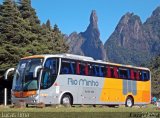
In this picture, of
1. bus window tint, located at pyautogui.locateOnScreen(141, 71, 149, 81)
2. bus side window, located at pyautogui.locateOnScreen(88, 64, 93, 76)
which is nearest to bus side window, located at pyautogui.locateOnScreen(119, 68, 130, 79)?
bus window tint, located at pyautogui.locateOnScreen(141, 71, 149, 81)

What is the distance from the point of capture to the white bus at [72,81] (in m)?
24.2

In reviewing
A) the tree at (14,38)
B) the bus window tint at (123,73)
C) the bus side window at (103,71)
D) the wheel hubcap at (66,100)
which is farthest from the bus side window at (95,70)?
the tree at (14,38)

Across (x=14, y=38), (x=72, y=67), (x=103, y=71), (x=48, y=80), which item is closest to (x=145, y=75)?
(x=103, y=71)

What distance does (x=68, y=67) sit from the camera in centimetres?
2553

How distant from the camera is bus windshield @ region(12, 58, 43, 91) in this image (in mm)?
24125

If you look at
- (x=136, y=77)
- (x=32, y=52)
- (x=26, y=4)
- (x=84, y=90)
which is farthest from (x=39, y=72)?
(x=26, y=4)

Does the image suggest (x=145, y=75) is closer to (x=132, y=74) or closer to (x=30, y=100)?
(x=132, y=74)

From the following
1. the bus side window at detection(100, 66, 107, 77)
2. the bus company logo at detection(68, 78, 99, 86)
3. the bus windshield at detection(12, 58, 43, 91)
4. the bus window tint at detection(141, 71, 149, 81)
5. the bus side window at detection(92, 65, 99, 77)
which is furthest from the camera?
the bus window tint at detection(141, 71, 149, 81)

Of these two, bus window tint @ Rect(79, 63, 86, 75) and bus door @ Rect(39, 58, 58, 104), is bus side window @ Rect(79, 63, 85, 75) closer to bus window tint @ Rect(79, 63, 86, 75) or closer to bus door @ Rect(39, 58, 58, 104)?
bus window tint @ Rect(79, 63, 86, 75)

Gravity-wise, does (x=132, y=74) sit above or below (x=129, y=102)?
above

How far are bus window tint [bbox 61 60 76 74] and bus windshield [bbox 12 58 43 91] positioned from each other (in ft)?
4.89

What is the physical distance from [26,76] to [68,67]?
270 cm

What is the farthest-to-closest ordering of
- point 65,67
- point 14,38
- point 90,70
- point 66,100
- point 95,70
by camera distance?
point 14,38 < point 95,70 < point 90,70 < point 66,100 < point 65,67

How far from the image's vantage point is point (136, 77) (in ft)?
104
